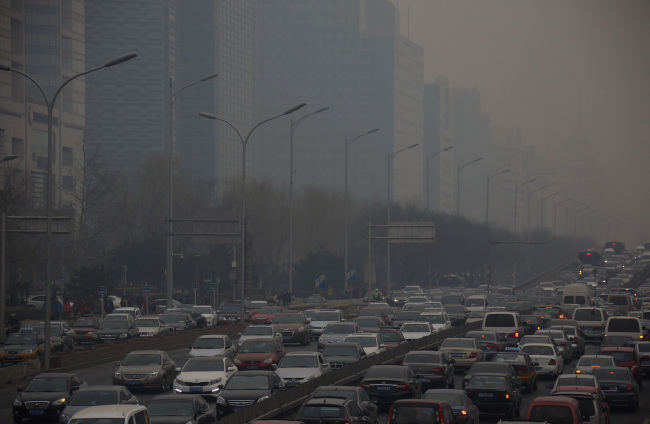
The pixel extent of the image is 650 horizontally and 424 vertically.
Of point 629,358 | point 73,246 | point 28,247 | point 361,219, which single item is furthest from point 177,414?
point 361,219

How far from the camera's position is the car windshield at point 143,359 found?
106 ft

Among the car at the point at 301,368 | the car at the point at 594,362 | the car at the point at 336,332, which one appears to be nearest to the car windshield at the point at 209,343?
the car at the point at 336,332

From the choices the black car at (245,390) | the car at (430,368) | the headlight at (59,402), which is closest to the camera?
the black car at (245,390)

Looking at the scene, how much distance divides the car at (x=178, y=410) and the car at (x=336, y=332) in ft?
70.9

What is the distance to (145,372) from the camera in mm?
31562

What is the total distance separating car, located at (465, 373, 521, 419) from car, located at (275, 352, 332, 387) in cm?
475

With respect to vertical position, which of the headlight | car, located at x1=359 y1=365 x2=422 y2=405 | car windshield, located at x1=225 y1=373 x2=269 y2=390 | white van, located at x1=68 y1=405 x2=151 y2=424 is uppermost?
white van, located at x1=68 y1=405 x2=151 y2=424

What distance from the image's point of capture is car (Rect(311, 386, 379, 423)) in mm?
22812

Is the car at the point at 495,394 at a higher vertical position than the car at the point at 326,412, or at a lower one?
lower

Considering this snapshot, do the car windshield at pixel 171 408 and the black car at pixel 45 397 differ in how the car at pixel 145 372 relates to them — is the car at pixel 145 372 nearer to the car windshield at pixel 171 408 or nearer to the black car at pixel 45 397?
the black car at pixel 45 397

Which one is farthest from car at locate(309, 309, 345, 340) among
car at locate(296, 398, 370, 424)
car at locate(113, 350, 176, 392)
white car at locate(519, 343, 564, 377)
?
car at locate(296, 398, 370, 424)

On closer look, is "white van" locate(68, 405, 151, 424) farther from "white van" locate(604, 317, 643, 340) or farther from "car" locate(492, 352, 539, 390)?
"white van" locate(604, 317, 643, 340)

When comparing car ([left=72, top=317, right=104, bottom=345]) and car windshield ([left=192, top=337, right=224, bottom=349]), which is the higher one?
car windshield ([left=192, top=337, right=224, bottom=349])

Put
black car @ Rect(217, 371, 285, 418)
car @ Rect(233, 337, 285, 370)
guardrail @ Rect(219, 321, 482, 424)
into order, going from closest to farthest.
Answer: guardrail @ Rect(219, 321, 482, 424) < black car @ Rect(217, 371, 285, 418) < car @ Rect(233, 337, 285, 370)
